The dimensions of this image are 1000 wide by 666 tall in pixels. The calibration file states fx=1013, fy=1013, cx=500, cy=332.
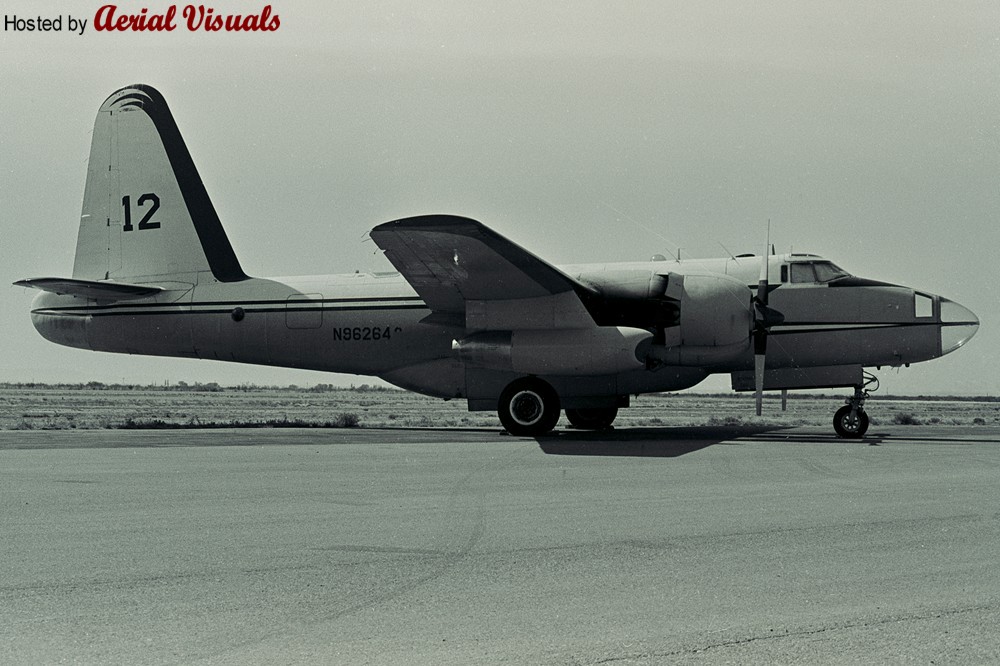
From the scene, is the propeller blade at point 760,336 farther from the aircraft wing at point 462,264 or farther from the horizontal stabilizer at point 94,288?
the horizontal stabilizer at point 94,288

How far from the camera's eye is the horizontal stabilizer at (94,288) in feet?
78.6

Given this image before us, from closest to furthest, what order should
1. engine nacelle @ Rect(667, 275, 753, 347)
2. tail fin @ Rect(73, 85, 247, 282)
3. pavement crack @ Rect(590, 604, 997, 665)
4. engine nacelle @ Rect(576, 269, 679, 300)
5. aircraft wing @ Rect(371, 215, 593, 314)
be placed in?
pavement crack @ Rect(590, 604, 997, 665)
aircraft wing @ Rect(371, 215, 593, 314)
engine nacelle @ Rect(667, 275, 753, 347)
engine nacelle @ Rect(576, 269, 679, 300)
tail fin @ Rect(73, 85, 247, 282)

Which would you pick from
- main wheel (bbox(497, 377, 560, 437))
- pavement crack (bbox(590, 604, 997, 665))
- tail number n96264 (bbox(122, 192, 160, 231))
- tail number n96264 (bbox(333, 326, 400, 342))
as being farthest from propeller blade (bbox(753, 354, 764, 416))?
tail number n96264 (bbox(122, 192, 160, 231))

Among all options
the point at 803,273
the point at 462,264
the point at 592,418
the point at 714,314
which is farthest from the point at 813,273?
the point at 462,264

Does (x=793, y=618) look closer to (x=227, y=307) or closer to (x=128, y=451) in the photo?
(x=128, y=451)

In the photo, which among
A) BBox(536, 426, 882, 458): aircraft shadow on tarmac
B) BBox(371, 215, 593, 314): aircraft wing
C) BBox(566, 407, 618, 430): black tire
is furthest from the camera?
BBox(566, 407, 618, 430): black tire

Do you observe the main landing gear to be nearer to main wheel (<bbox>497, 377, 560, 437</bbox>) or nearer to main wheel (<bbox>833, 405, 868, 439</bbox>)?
main wheel (<bbox>497, 377, 560, 437</bbox>)

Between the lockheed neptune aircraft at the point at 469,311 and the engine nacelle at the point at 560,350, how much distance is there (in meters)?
0.03

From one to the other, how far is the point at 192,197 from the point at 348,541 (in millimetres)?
20606

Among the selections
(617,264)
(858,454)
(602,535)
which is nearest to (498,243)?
(617,264)

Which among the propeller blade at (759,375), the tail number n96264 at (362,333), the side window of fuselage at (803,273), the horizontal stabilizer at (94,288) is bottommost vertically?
the propeller blade at (759,375)

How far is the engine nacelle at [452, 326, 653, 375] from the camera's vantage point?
67.5 ft

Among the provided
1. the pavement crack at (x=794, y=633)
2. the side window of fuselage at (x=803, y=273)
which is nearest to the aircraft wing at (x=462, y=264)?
the side window of fuselage at (x=803, y=273)

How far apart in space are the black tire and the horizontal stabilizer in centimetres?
1102
